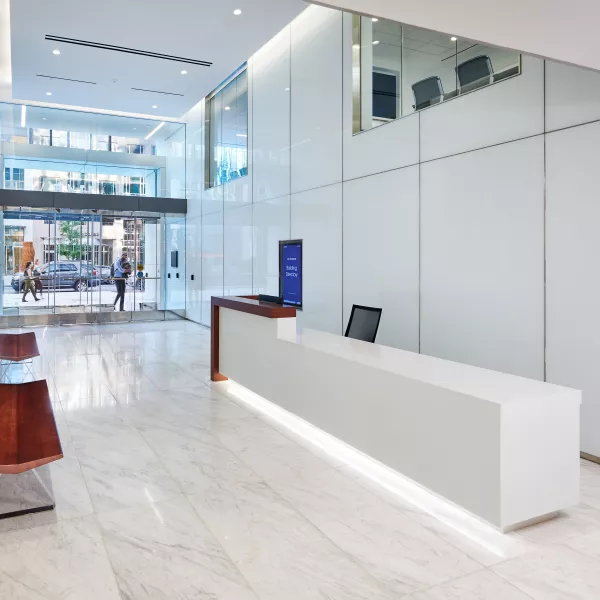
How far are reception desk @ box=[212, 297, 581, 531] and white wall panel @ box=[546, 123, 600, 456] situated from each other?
1.32 meters

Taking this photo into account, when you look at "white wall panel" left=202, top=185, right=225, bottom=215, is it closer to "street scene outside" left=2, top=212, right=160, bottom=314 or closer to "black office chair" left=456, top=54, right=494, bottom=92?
"street scene outside" left=2, top=212, right=160, bottom=314

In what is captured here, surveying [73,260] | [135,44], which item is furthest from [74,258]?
[135,44]

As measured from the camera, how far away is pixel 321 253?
8969 millimetres

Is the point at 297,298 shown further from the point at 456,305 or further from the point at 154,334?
the point at 154,334

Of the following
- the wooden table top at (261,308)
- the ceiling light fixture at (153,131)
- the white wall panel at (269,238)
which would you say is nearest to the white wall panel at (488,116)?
the wooden table top at (261,308)

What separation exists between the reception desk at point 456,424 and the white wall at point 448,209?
1.36m

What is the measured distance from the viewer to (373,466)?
464 centimetres

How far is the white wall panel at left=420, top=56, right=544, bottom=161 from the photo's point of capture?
5.30 m

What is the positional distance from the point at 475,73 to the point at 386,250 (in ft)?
7.86

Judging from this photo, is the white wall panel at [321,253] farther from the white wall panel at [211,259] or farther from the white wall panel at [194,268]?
the white wall panel at [194,268]

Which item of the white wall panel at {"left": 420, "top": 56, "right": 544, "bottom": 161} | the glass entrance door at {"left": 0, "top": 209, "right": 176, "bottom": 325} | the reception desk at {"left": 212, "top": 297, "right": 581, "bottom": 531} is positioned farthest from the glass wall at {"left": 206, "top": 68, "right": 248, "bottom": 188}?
the reception desk at {"left": 212, "top": 297, "right": 581, "bottom": 531}

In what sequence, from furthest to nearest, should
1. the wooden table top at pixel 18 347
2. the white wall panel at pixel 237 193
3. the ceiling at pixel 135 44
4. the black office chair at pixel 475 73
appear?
1. the white wall panel at pixel 237 193
2. the ceiling at pixel 135 44
3. the wooden table top at pixel 18 347
4. the black office chair at pixel 475 73

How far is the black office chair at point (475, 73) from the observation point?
5.86m

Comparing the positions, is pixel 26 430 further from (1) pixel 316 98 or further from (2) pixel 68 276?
(2) pixel 68 276
